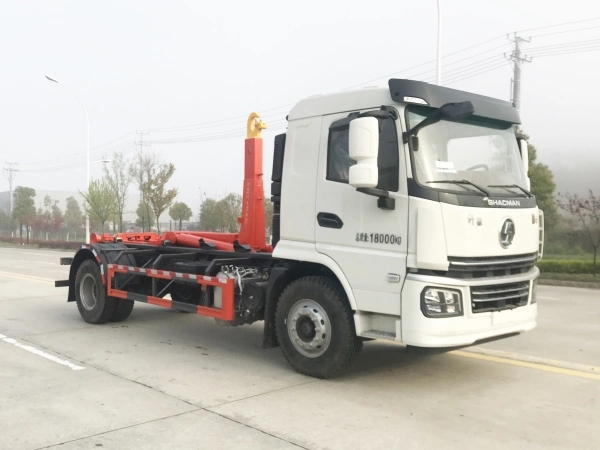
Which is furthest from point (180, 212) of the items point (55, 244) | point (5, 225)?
point (5, 225)

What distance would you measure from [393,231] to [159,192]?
29.7m

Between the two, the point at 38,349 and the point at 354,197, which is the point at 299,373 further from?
the point at 38,349

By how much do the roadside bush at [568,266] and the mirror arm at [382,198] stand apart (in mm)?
15074

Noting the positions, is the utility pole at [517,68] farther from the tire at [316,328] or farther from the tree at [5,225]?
the tree at [5,225]

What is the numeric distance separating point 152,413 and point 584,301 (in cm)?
1093

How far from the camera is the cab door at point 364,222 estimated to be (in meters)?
5.42

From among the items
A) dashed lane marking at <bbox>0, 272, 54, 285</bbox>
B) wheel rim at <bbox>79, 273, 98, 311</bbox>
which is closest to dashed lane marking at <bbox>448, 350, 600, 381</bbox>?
wheel rim at <bbox>79, 273, 98, 311</bbox>

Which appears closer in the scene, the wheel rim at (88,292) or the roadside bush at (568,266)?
the wheel rim at (88,292)

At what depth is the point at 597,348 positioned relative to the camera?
25.2 ft

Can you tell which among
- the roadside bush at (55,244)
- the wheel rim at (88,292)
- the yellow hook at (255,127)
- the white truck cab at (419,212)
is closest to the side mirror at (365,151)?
the white truck cab at (419,212)

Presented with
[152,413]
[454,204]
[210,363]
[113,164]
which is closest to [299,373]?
[210,363]

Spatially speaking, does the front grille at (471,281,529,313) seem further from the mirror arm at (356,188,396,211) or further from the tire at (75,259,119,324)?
the tire at (75,259,119,324)

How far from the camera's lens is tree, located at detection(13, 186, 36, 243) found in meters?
57.7

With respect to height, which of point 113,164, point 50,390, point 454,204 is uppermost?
point 113,164
